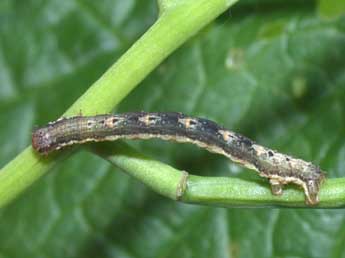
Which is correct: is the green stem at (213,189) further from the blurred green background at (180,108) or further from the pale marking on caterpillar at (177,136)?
the blurred green background at (180,108)

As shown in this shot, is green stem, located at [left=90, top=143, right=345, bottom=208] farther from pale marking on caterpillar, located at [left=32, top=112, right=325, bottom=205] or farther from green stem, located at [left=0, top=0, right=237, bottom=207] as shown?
green stem, located at [left=0, top=0, right=237, bottom=207]

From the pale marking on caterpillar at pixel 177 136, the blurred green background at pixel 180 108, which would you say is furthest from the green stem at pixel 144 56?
the blurred green background at pixel 180 108

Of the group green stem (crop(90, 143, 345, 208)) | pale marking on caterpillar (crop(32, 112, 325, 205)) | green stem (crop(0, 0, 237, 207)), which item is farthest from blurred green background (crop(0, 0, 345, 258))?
green stem (crop(0, 0, 237, 207))

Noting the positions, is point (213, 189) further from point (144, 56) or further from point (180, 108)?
point (180, 108)

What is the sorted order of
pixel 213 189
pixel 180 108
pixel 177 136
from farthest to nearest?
pixel 180 108 → pixel 177 136 → pixel 213 189

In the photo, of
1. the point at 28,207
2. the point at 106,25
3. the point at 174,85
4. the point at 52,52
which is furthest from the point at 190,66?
the point at 28,207

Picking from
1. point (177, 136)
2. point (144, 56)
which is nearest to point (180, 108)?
point (177, 136)
